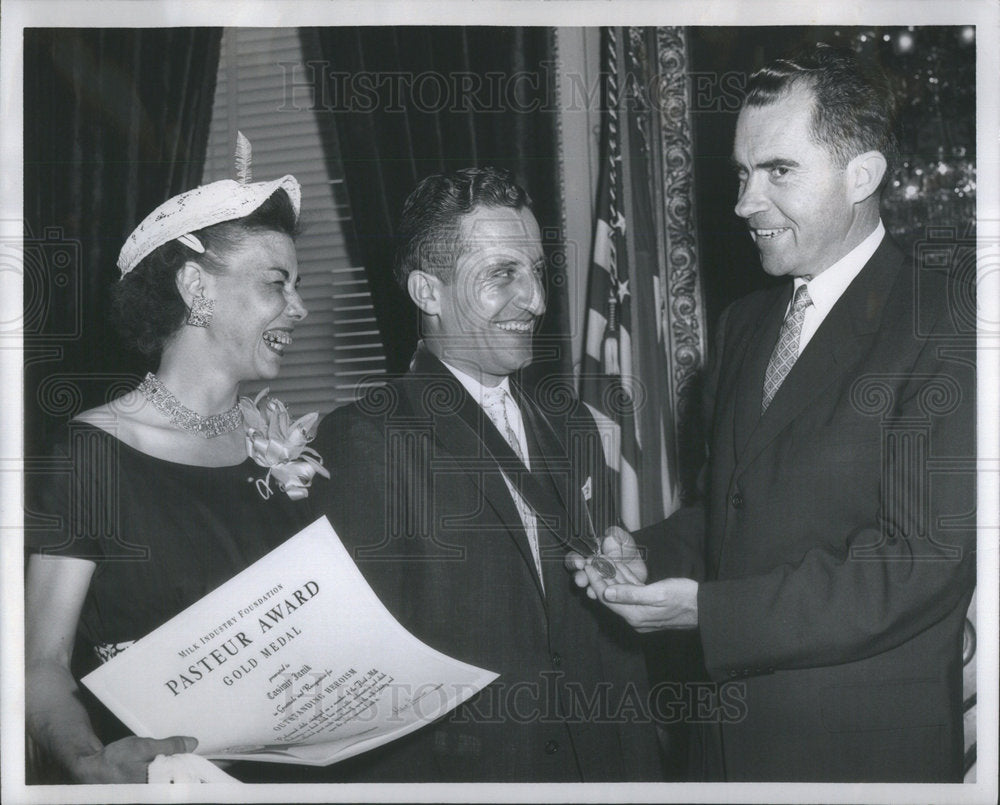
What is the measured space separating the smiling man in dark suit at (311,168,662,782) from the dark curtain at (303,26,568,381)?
5 centimetres

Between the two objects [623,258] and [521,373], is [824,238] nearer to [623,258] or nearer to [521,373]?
[623,258]

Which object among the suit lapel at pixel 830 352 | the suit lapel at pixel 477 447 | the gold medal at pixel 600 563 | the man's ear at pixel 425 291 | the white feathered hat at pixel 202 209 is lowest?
the gold medal at pixel 600 563

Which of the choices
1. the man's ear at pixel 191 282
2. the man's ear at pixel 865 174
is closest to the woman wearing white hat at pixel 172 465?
the man's ear at pixel 191 282

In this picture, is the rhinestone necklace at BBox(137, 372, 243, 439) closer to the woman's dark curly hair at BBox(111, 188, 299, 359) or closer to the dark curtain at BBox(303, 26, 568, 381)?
the woman's dark curly hair at BBox(111, 188, 299, 359)

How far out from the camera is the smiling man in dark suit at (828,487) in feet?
8.13

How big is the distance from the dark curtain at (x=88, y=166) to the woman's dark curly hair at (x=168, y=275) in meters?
0.06

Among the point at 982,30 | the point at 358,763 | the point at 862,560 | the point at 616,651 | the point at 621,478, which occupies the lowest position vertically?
the point at 358,763

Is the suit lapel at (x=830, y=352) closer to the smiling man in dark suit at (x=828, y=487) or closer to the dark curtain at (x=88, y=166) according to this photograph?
the smiling man in dark suit at (x=828, y=487)

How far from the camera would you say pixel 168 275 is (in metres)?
2.58

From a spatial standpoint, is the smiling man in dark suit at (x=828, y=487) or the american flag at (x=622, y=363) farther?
the american flag at (x=622, y=363)

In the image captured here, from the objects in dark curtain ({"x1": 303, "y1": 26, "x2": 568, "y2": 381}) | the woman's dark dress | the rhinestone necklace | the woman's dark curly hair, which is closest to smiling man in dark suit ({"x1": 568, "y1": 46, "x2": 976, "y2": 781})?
dark curtain ({"x1": 303, "y1": 26, "x2": 568, "y2": 381})

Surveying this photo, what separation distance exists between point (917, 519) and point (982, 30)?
1295 millimetres

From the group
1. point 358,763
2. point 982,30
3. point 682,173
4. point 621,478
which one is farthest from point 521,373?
point 982,30

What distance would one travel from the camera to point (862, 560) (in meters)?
2.48
